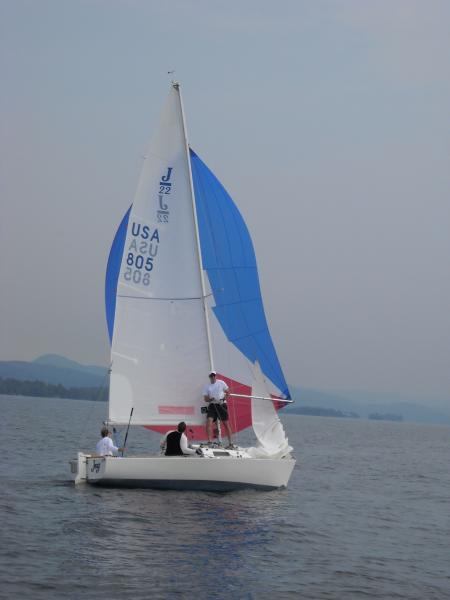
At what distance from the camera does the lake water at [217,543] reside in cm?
1171

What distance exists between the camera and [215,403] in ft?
65.4

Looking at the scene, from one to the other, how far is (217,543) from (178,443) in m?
4.57

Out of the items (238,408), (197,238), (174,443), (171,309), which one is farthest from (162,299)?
(174,443)

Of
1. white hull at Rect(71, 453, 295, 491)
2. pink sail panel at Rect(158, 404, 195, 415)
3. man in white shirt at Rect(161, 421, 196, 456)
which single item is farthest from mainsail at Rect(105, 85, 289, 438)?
white hull at Rect(71, 453, 295, 491)

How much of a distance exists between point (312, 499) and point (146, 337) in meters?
Answer: 5.05

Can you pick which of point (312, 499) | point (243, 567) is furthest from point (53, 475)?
point (243, 567)

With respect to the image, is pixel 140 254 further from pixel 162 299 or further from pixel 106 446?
pixel 106 446

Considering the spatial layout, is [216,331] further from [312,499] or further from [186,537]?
[186,537]

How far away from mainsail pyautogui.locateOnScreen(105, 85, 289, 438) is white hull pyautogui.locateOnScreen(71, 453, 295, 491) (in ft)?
5.24

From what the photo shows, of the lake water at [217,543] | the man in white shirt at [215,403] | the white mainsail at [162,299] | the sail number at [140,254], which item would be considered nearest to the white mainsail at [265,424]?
the man in white shirt at [215,403]

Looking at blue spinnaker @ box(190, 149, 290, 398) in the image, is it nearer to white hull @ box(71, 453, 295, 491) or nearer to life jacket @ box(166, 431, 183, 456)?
white hull @ box(71, 453, 295, 491)

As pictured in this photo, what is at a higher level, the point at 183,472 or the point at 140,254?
the point at 140,254

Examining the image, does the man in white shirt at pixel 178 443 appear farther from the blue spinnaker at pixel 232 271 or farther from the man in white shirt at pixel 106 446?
the blue spinnaker at pixel 232 271

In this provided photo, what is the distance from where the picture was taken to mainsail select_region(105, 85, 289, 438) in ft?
66.5
